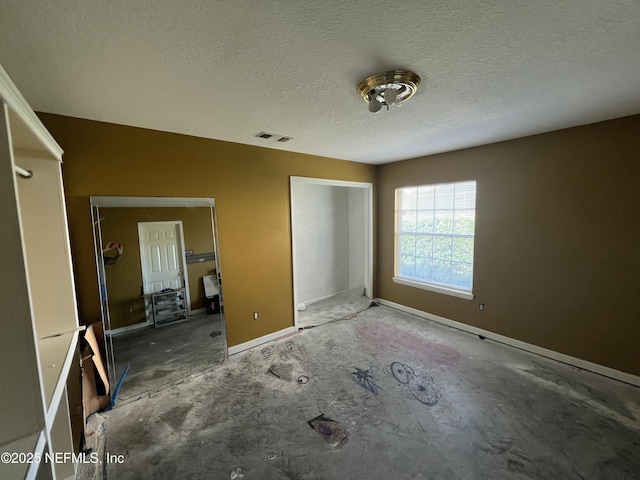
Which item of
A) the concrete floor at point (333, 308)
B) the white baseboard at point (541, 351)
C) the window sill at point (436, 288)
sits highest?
the window sill at point (436, 288)

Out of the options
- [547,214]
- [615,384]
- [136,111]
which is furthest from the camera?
[547,214]

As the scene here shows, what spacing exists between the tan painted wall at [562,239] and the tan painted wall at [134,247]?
3.41 meters

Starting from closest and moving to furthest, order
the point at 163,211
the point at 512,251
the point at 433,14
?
the point at 433,14
the point at 163,211
the point at 512,251

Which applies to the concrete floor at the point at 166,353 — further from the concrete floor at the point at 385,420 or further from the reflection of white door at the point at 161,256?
the reflection of white door at the point at 161,256

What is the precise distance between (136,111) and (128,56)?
33.5 inches

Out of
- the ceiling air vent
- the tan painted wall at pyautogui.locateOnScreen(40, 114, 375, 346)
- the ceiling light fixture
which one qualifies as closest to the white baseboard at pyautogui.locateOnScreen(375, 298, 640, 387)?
the tan painted wall at pyautogui.locateOnScreen(40, 114, 375, 346)

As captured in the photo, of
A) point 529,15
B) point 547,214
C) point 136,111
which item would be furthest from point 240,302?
point 547,214

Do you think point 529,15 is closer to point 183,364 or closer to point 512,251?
point 512,251

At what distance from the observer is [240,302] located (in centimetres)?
312

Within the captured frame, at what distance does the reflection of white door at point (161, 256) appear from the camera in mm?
2588

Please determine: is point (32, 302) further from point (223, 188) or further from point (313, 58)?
point (223, 188)

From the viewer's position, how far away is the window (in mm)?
3570

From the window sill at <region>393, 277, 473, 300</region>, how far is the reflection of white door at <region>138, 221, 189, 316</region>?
335cm

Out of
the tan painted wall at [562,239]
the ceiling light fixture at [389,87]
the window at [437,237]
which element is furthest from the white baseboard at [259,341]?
the ceiling light fixture at [389,87]
